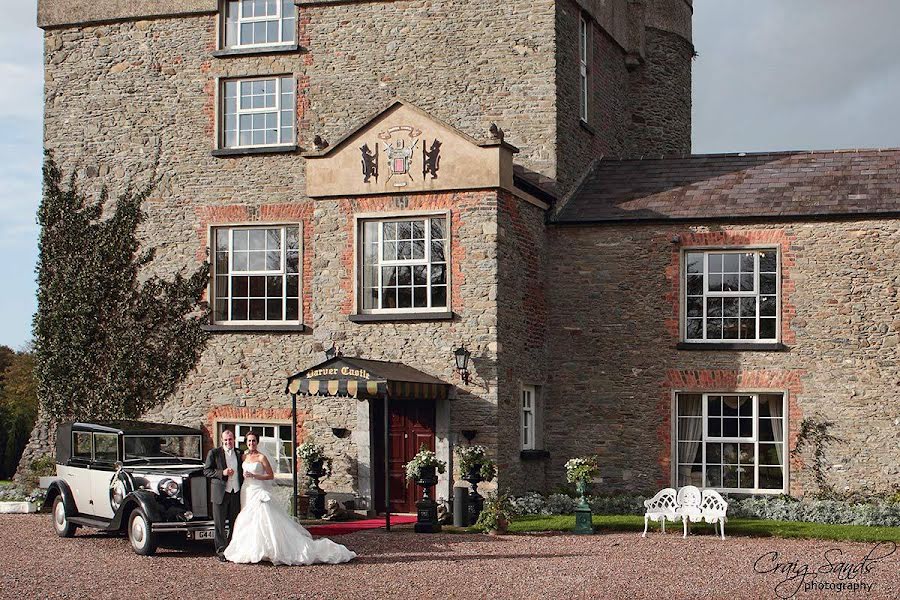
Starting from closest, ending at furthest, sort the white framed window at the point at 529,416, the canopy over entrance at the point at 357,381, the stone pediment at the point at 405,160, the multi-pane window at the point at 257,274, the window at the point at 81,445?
the window at the point at 81,445
the canopy over entrance at the point at 357,381
the stone pediment at the point at 405,160
the white framed window at the point at 529,416
the multi-pane window at the point at 257,274

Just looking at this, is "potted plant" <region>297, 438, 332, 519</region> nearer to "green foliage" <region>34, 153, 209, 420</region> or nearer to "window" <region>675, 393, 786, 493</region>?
"green foliage" <region>34, 153, 209, 420</region>

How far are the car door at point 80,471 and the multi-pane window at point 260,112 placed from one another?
8.22m

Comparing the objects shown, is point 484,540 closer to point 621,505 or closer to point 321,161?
point 621,505

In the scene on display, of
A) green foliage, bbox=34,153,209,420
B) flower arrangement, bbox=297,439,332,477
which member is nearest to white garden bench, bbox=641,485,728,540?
flower arrangement, bbox=297,439,332,477

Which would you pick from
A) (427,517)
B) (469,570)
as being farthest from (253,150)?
(469,570)

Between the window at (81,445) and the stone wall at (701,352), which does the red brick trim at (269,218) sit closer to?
the stone wall at (701,352)

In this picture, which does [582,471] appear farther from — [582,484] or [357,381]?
[357,381]

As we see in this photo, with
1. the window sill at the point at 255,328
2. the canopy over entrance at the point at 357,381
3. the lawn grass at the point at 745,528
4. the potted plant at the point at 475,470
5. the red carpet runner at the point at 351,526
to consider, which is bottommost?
the red carpet runner at the point at 351,526

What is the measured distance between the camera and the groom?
16.2 meters

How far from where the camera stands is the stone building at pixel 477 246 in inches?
834

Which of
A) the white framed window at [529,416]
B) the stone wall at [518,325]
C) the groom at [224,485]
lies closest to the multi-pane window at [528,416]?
the white framed window at [529,416]

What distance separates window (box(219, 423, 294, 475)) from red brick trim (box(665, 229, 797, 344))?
764cm

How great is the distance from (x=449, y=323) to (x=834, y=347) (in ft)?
22.7

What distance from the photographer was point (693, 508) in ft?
60.0
